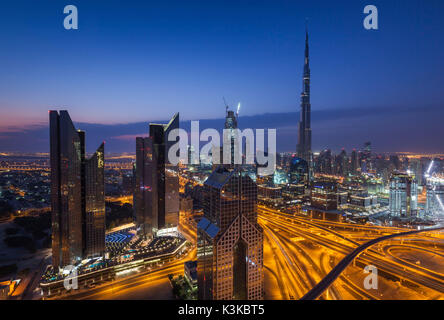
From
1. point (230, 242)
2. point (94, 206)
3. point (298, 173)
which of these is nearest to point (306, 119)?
point (298, 173)

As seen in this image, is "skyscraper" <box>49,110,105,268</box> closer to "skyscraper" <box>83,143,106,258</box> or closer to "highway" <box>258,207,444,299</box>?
"skyscraper" <box>83,143,106,258</box>

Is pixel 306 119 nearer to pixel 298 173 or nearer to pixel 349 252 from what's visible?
pixel 298 173

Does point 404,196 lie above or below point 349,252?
above

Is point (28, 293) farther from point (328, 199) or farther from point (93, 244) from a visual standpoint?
point (328, 199)

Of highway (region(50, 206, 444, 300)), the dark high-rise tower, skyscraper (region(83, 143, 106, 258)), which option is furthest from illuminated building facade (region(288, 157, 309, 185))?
skyscraper (region(83, 143, 106, 258))

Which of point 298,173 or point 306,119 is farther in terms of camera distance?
point 306,119

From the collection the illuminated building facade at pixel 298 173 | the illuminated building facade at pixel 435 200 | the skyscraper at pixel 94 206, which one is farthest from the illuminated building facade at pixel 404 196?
the skyscraper at pixel 94 206

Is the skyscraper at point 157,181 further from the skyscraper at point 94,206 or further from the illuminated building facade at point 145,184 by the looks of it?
the skyscraper at point 94,206
